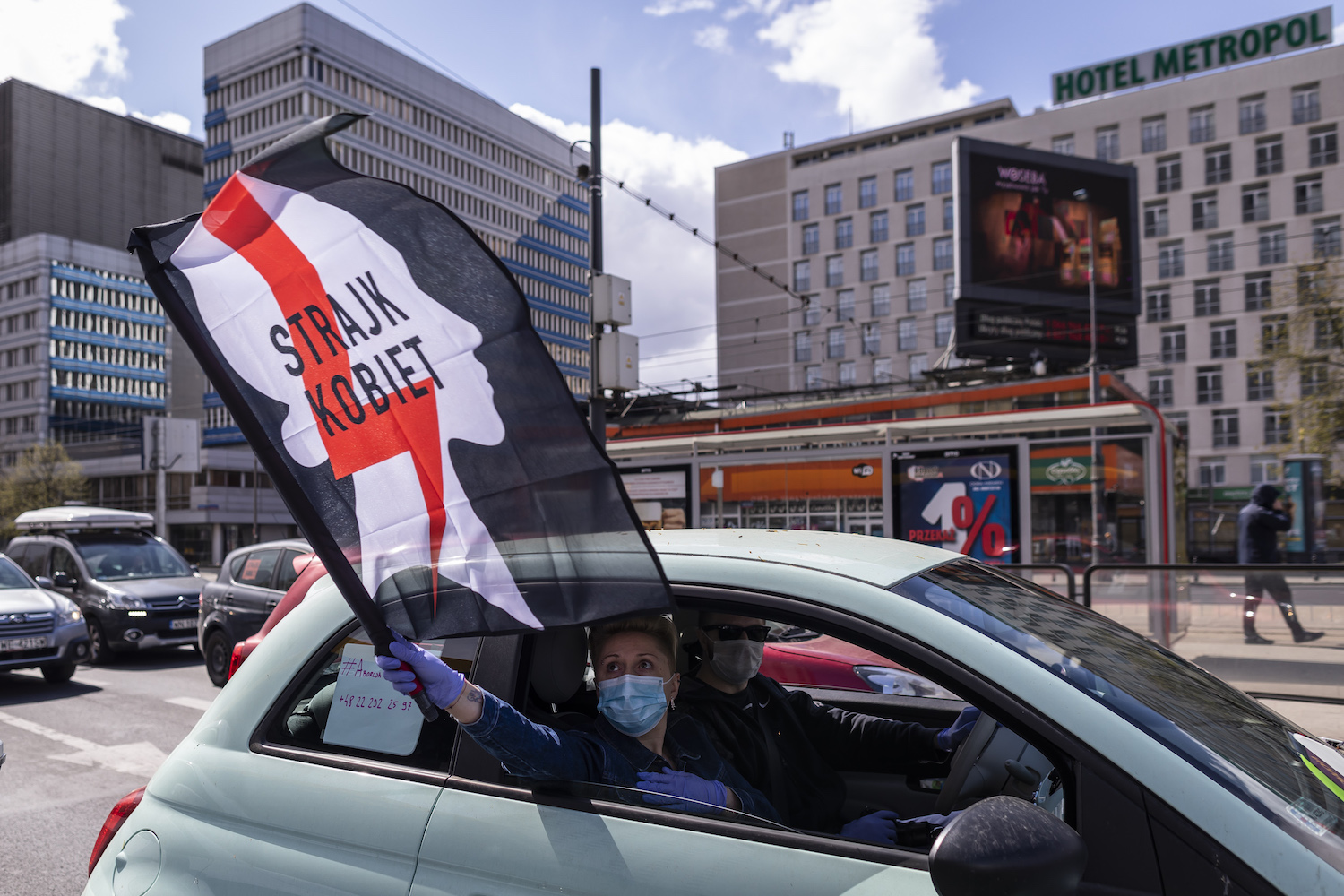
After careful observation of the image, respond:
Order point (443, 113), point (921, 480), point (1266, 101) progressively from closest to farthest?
point (921, 480), point (1266, 101), point (443, 113)

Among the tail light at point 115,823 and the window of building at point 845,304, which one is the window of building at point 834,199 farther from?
the tail light at point 115,823

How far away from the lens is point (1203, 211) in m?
54.1

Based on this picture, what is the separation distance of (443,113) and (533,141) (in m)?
7.32

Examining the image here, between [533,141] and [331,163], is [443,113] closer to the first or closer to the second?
[533,141]

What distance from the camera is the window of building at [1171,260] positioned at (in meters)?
54.2

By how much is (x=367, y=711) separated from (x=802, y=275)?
6703 centimetres

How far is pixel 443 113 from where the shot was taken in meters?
77.1

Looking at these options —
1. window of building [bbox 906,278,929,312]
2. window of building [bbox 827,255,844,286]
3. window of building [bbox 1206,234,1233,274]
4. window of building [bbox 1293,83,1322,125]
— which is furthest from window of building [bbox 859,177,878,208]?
window of building [bbox 1293,83,1322,125]

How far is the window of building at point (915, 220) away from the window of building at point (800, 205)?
24.7 feet

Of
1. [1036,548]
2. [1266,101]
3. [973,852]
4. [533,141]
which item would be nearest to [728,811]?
[973,852]

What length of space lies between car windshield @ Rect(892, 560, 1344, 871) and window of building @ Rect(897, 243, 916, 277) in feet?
207

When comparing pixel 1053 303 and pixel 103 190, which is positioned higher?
pixel 103 190

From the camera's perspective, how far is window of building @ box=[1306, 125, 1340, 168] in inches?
1981

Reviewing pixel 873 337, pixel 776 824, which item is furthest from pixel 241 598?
pixel 873 337
